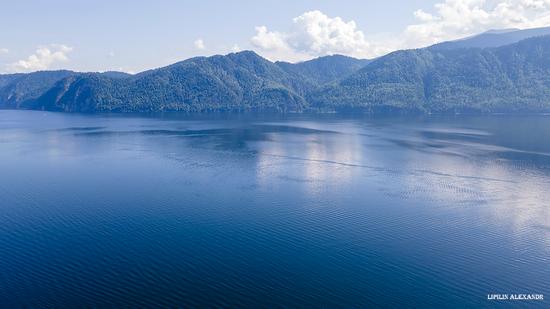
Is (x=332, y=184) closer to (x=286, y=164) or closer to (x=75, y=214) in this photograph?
(x=286, y=164)

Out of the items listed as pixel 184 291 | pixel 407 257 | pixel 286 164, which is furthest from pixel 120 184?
pixel 407 257

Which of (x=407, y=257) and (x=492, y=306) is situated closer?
(x=492, y=306)

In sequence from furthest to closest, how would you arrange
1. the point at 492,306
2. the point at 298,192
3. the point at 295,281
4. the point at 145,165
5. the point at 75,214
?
the point at 145,165 → the point at 298,192 → the point at 75,214 → the point at 295,281 → the point at 492,306

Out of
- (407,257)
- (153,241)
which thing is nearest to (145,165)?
(153,241)

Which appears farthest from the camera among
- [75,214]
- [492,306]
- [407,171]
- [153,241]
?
[407,171]

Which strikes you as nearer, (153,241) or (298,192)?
(153,241)

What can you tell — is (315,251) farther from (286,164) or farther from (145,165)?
(145,165)
